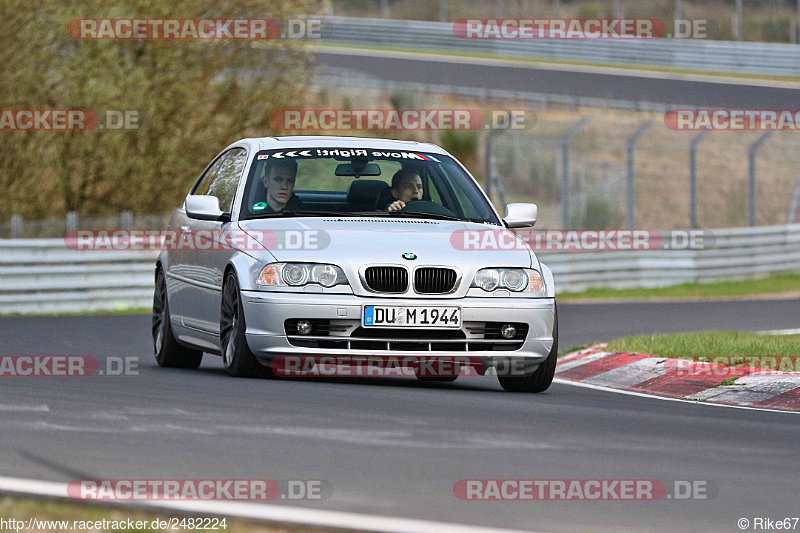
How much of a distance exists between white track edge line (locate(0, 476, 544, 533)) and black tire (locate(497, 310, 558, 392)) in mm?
4854

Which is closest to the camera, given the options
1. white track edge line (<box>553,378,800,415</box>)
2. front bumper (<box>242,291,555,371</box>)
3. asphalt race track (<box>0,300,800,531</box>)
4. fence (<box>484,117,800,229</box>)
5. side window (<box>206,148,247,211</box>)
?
asphalt race track (<box>0,300,800,531</box>)

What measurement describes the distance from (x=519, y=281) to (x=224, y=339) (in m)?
1.93

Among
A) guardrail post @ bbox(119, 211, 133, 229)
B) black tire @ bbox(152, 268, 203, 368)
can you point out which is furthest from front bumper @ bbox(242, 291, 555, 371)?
guardrail post @ bbox(119, 211, 133, 229)

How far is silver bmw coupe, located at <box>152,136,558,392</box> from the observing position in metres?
9.62

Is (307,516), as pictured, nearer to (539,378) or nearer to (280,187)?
(539,378)

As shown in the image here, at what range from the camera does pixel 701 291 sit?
2567 centimetres

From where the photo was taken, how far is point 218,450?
264 inches

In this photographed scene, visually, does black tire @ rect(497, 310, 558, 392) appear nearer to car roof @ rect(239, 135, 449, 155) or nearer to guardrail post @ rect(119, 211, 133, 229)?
car roof @ rect(239, 135, 449, 155)

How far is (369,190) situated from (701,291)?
15.7m

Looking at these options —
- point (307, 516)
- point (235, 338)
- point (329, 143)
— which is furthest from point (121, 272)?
point (307, 516)

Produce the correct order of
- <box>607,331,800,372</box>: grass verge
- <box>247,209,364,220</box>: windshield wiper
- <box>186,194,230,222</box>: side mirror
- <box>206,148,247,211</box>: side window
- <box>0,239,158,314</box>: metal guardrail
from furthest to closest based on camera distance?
<box>0,239,158,314</box>: metal guardrail, <box>607,331,800,372</box>: grass verge, <box>206,148,247,211</box>: side window, <box>186,194,230,222</box>: side mirror, <box>247,209,364,220</box>: windshield wiper

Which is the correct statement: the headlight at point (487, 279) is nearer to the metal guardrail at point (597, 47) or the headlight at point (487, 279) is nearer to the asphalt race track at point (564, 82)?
the asphalt race track at point (564, 82)

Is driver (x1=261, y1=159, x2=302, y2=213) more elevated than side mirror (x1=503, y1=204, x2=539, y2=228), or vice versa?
driver (x1=261, y1=159, x2=302, y2=213)

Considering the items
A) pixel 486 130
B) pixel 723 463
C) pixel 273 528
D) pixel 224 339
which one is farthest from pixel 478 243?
pixel 486 130
